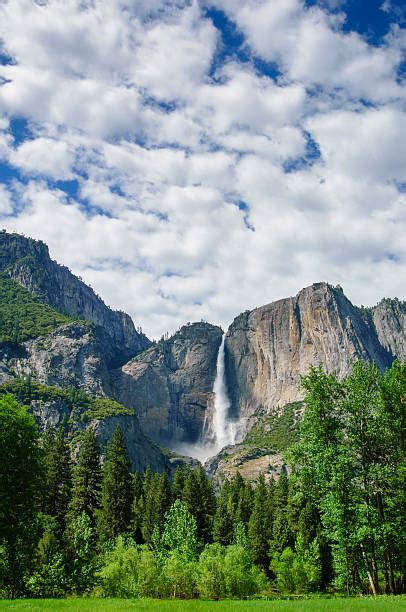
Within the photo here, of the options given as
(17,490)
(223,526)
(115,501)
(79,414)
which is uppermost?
(79,414)

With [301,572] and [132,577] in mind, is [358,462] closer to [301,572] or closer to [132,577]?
[132,577]

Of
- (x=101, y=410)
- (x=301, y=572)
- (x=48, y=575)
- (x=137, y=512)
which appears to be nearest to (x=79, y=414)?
(x=101, y=410)

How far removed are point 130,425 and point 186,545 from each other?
151465mm

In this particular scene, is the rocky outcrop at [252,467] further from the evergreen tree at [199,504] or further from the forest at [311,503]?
the forest at [311,503]

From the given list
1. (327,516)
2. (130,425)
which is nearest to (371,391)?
(327,516)

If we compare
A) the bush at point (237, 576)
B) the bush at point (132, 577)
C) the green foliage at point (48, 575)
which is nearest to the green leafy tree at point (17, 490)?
the green foliage at point (48, 575)

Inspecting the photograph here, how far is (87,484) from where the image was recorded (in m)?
54.1

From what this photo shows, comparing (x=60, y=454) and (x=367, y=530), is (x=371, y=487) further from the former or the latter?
(x=60, y=454)

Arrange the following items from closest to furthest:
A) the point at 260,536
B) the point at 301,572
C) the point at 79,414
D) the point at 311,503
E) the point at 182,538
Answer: the point at 311,503 < the point at 182,538 < the point at 301,572 < the point at 260,536 < the point at 79,414

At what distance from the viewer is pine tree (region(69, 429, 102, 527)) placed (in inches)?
2042

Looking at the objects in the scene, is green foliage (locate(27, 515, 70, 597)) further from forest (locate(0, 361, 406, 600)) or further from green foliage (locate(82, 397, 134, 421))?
green foliage (locate(82, 397, 134, 421))

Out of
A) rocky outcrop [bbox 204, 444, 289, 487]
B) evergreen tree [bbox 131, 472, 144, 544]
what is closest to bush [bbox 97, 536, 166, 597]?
evergreen tree [bbox 131, 472, 144, 544]

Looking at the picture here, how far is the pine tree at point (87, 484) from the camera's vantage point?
51.9 m

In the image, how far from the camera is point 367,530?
2339cm
